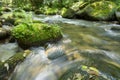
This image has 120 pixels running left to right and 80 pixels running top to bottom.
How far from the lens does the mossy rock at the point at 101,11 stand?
11627 millimetres

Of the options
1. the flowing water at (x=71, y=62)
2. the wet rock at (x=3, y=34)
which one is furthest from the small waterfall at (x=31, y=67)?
the wet rock at (x=3, y=34)

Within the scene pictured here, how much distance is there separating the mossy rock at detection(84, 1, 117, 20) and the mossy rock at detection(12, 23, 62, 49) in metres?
5.54

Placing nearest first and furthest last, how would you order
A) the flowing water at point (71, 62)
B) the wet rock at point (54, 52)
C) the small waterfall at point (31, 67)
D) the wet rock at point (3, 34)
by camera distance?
the flowing water at point (71, 62)
the small waterfall at point (31, 67)
the wet rock at point (54, 52)
the wet rock at point (3, 34)

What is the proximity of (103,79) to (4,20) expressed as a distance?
321 inches

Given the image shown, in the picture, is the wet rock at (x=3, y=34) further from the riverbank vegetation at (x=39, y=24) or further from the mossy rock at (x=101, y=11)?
the mossy rock at (x=101, y=11)

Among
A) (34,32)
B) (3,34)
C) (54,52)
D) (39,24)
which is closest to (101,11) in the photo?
(39,24)

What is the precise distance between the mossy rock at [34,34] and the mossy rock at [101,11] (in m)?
5.54

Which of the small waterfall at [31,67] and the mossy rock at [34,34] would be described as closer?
the small waterfall at [31,67]

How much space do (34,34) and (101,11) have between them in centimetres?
653

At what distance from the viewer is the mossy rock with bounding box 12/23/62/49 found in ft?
20.6

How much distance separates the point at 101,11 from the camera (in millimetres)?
11992

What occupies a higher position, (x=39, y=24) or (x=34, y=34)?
(x=39, y=24)

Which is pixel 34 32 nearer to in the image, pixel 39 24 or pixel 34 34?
pixel 34 34

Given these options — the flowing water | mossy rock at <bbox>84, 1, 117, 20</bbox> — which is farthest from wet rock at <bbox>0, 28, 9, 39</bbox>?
mossy rock at <bbox>84, 1, 117, 20</bbox>
